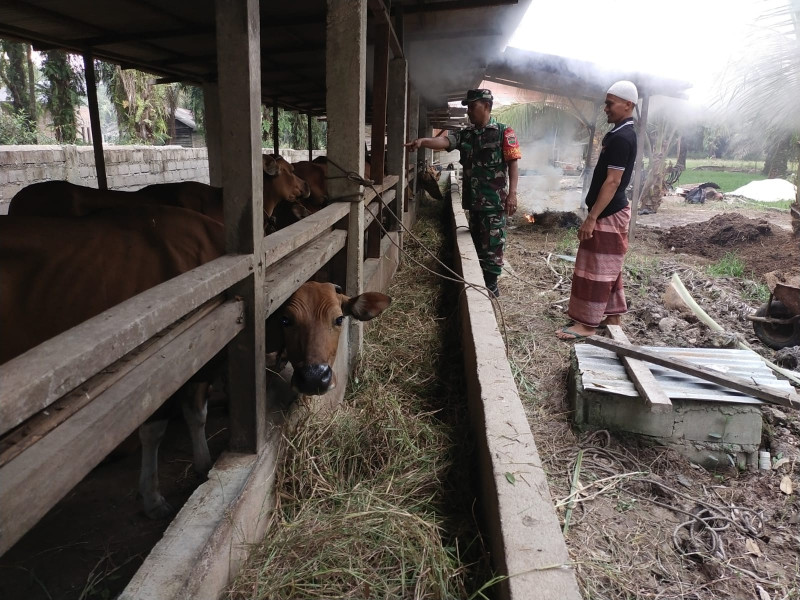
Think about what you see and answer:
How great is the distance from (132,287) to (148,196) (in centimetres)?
240

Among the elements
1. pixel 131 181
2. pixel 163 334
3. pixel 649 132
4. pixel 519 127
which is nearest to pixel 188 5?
pixel 163 334

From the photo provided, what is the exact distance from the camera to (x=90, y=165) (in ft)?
36.7

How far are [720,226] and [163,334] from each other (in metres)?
13.5

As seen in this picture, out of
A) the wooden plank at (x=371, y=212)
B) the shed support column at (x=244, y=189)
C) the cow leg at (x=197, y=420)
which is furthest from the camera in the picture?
the wooden plank at (x=371, y=212)

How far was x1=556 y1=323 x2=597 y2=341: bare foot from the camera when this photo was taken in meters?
5.09

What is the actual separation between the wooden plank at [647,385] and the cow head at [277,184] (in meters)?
3.78

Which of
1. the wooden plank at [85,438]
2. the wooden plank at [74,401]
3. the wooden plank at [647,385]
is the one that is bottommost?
the wooden plank at [647,385]

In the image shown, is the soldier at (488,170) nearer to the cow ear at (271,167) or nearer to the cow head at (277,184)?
the cow head at (277,184)

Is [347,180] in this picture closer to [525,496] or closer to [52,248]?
[52,248]

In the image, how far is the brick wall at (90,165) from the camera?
9328 millimetres

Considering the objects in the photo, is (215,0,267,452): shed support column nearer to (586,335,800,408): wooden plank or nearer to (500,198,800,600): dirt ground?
(500,198,800,600): dirt ground

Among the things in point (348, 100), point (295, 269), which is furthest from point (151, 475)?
point (348, 100)

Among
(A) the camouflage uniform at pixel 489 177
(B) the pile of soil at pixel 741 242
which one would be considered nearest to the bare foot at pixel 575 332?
(A) the camouflage uniform at pixel 489 177

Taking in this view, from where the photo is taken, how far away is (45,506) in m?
1.13
